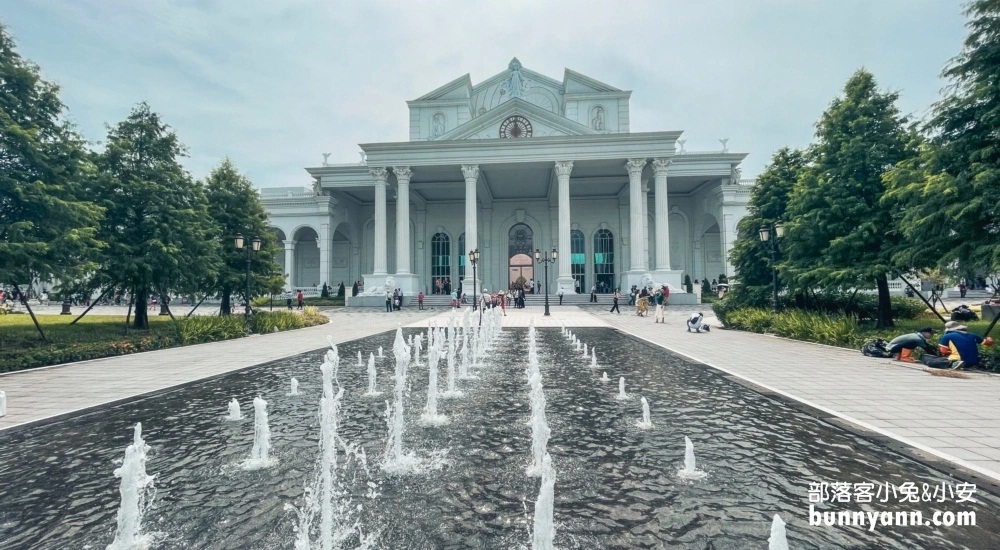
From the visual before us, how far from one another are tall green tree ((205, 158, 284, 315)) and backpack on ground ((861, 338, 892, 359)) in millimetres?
19682

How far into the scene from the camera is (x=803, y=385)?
723cm

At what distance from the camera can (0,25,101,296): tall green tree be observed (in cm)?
947

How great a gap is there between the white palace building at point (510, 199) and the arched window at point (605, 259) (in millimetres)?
93

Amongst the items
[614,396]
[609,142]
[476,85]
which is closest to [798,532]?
[614,396]

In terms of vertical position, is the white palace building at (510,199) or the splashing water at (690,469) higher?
the white palace building at (510,199)

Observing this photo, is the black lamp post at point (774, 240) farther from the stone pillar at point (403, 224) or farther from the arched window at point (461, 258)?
the arched window at point (461, 258)

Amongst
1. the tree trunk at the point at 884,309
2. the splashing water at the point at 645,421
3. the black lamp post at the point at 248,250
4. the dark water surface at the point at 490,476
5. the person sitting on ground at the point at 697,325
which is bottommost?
the dark water surface at the point at 490,476

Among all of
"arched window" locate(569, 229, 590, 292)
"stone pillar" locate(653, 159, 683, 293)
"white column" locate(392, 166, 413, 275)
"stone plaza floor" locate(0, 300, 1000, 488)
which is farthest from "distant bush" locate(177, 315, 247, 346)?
"arched window" locate(569, 229, 590, 292)

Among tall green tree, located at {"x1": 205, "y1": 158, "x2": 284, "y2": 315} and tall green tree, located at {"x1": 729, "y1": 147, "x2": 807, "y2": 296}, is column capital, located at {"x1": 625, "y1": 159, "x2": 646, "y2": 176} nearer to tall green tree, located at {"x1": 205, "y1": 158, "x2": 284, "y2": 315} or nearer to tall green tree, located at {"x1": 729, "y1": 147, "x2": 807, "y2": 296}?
tall green tree, located at {"x1": 729, "y1": 147, "x2": 807, "y2": 296}

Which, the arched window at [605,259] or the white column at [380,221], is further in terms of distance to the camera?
the arched window at [605,259]

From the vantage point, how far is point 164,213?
13570 mm

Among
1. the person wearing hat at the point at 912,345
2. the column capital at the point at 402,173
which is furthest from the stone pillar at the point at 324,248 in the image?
the person wearing hat at the point at 912,345

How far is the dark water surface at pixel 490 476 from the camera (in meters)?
3.02

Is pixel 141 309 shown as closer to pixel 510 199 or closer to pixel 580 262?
pixel 510 199
